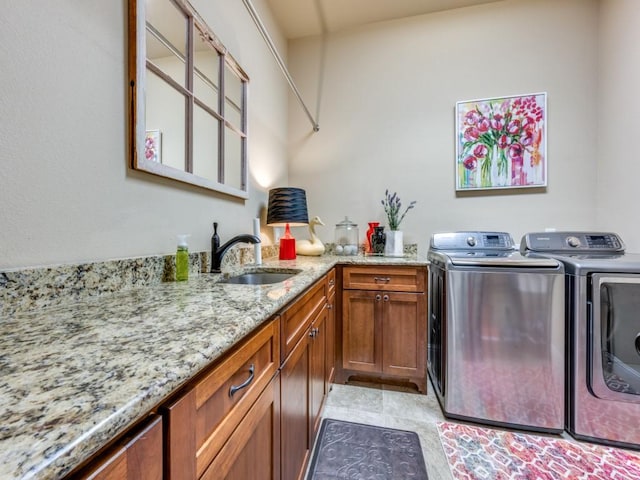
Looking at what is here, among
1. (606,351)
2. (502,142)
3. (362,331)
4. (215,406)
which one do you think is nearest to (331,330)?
(362,331)

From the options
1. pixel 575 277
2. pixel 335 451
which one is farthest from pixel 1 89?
pixel 575 277

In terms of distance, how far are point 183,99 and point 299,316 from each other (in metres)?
Answer: 1.09

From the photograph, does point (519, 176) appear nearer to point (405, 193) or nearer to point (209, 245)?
point (405, 193)

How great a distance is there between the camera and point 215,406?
538mm

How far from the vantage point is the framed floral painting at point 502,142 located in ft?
7.25

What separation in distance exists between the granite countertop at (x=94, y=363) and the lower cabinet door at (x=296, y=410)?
0.31m

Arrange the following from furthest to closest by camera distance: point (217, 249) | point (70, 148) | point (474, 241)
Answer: point (474, 241) → point (217, 249) → point (70, 148)

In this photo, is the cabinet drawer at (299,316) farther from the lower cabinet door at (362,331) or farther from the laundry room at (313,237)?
the lower cabinet door at (362,331)

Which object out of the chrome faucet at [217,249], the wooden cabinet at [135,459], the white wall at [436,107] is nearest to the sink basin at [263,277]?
the chrome faucet at [217,249]

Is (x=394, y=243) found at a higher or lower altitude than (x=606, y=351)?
higher

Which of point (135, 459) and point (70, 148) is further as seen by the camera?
point (70, 148)

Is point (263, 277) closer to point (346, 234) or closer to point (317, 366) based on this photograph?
point (317, 366)

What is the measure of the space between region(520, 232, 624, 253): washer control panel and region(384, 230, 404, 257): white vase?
0.84 meters

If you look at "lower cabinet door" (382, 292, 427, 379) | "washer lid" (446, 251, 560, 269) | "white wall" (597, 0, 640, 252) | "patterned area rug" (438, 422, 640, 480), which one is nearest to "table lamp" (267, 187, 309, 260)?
"lower cabinet door" (382, 292, 427, 379)
